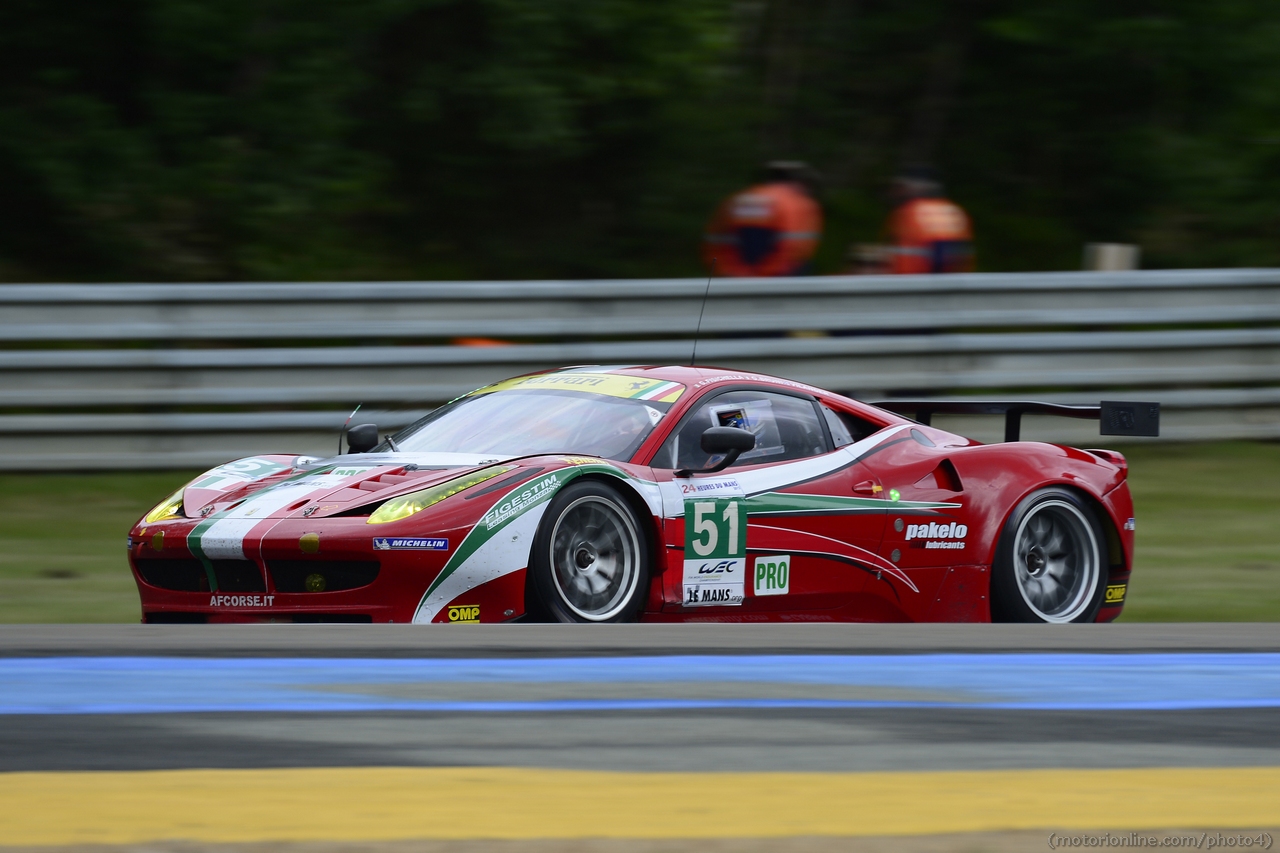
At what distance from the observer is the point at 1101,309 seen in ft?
34.8

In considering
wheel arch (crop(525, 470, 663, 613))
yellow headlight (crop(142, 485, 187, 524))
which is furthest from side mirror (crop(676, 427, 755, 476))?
yellow headlight (crop(142, 485, 187, 524))

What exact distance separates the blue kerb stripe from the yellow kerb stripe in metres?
0.46

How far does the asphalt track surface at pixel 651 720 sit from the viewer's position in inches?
117

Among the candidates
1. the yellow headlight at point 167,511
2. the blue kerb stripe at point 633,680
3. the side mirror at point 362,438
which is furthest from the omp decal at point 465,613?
the side mirror at point 362,438

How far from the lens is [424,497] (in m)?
5.60

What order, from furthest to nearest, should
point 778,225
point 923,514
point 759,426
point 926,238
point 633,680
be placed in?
1. point 926,238
2. point 778,225
3. point 923,514
4. point 759,426
5. point 633,680

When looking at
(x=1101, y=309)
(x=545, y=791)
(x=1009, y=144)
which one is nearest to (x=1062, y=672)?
(x=545, y=791)

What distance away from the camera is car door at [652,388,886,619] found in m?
6.02

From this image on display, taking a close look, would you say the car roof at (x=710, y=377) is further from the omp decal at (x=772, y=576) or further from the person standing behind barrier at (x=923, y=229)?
the person standing behind barrier at (x=923, y=229)

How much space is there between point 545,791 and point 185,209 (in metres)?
8.97

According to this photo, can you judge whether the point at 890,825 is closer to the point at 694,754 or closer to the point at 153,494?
the point at 694,754

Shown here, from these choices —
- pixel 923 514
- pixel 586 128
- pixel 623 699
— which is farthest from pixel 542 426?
pixel 586 128

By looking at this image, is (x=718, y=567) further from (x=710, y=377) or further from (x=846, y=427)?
(x=846, y=427)

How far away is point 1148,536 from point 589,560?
13.0 feet
